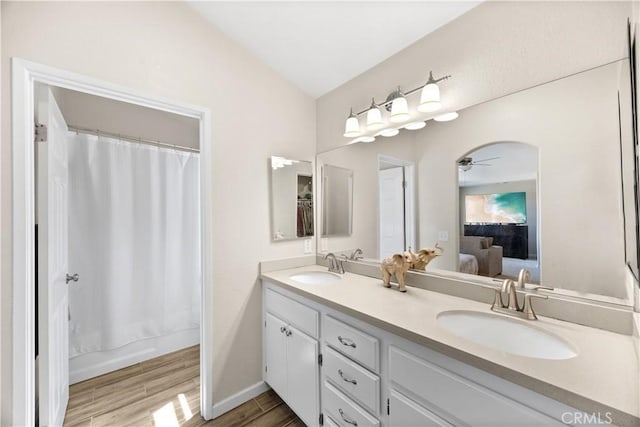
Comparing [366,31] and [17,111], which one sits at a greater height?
[366,31]

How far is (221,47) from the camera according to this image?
5.73 feet

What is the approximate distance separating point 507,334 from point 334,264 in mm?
1180

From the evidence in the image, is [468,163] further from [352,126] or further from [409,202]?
[352,126]

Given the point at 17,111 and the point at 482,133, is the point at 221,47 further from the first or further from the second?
the point at 482,133

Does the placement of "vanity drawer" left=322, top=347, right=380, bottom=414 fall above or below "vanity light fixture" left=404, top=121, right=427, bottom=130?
below

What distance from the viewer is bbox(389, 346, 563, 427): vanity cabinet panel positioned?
2.31 ft

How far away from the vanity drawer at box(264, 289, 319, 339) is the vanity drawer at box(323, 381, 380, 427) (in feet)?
0.91

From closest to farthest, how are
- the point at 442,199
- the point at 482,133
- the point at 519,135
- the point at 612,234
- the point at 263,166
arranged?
the point at 612,234
the point at 519,135
the point at 482,133
the point at 442,199
the point at 263,166

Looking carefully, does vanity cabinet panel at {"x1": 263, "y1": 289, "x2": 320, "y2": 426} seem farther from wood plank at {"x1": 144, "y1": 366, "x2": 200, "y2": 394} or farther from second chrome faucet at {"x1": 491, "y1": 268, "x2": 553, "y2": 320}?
second chrome faucet at {"x1": 491, "y1": 268, "x2": 553, "y2": 320}

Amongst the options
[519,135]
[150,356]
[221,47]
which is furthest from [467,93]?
[150,356]

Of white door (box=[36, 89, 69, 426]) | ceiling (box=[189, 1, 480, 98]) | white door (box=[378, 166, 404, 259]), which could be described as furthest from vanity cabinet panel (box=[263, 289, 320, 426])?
ceiling (box=[189, 1, 480, 98])

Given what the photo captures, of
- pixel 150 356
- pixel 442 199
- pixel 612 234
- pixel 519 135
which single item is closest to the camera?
pixel 612 234

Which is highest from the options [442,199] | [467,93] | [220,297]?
[467,93]

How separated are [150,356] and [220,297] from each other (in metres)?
1.31
